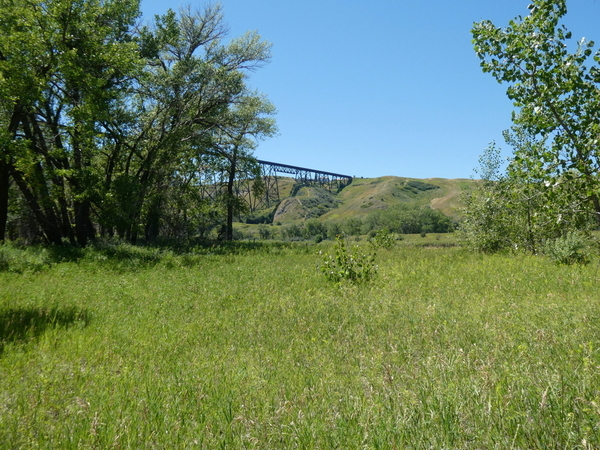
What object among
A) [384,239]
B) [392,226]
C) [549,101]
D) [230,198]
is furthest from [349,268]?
[392,226]

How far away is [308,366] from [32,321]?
549 cm

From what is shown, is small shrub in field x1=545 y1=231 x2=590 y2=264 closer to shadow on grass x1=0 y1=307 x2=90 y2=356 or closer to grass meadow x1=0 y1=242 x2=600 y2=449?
grass meadow x1=0 y1=242 x2=600 y2=449

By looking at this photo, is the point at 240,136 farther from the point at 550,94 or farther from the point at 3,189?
the point at 550,94

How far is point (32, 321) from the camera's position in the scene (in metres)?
7.15

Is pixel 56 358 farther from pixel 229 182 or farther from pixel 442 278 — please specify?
pixel 229 182

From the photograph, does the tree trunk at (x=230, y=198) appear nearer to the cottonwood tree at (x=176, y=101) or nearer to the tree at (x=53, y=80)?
the cottonwood tree at (x=176, y=101)

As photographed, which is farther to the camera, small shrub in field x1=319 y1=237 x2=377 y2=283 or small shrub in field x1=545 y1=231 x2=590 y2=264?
small shrub in field x1=545 y1=231 x2=590 y2=264

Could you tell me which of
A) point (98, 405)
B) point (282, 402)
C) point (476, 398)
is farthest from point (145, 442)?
point (476, 398)

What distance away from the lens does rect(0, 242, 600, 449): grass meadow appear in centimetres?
306

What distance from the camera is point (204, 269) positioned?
16141 mm

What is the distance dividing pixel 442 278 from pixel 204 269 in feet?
30.8

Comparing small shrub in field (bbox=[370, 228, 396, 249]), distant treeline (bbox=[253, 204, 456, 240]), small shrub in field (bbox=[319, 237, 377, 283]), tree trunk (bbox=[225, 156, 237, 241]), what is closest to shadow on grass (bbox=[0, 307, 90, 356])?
small shrub in field (bbox=[319, 237, 377, 283])

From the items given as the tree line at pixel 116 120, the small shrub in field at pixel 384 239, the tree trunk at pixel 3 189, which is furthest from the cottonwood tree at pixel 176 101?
the small shrub in field at pixel 384 239

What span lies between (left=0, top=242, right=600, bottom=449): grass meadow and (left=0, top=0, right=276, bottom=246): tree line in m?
9.19
